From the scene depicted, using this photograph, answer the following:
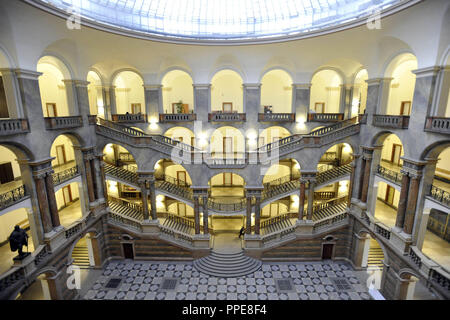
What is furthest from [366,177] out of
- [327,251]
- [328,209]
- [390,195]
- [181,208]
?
[181,208]

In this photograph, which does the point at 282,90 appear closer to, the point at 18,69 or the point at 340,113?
the point at 340,113

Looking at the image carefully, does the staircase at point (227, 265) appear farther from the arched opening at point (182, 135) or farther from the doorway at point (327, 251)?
the arched opening at point (182, 135)

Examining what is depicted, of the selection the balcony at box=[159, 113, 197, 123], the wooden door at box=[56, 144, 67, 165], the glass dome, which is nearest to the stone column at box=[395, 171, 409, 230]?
the glass dome

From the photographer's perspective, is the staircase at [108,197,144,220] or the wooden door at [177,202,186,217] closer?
the staircase at [108,197,144,220]

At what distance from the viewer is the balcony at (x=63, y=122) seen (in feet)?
40.5

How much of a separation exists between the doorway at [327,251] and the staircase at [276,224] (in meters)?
2.85

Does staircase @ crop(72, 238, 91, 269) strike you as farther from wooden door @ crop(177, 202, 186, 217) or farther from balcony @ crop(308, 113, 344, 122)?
balcony @ crop(308, 113, 344, 122)

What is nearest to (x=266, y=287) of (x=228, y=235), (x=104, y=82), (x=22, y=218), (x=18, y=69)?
(x=228, y=235)

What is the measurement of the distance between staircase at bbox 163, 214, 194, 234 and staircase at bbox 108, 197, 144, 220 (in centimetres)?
207

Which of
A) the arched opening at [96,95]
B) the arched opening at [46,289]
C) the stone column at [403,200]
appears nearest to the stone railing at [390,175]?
the stone column at [403,200]

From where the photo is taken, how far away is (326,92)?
72.6 ft

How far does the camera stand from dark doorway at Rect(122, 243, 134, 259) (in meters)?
17.8

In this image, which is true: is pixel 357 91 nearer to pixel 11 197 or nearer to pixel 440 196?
pixel 440 196

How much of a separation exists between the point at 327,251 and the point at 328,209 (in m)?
3.08
